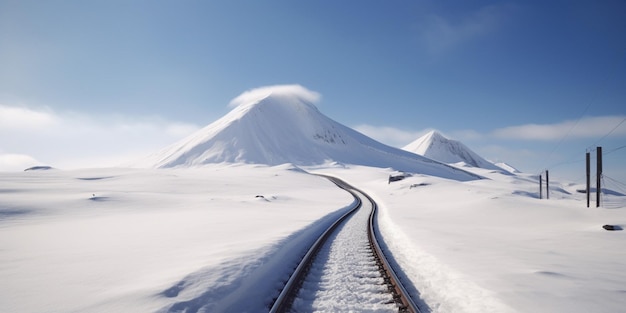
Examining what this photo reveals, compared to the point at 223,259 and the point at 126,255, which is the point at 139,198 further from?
the point at 223,259

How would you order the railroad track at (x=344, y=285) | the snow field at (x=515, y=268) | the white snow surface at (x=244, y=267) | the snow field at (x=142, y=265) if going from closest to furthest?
the snow field at (x=142, y=265)
the white snow surface at (x=244, y=267)
the railroad track at (x=344, y=285)
the snow field at (x=515, y=268)

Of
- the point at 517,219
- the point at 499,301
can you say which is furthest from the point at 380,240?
the point at 517,219

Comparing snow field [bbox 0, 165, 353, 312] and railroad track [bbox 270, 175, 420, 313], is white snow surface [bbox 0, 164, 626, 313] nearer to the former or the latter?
snow field [bbox 0, 165, 353, 312]

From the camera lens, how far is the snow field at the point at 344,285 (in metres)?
6.04

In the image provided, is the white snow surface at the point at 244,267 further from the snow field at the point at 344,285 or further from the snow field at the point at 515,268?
the snow field at the point at 344,285

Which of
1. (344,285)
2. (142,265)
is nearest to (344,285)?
(344,285)

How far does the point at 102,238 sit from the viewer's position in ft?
39.0

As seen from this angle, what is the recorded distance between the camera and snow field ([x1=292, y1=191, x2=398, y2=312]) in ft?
19.8

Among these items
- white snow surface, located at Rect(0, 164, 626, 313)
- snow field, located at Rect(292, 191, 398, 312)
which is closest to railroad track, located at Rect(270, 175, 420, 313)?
snow field, located at Rect(292, 191, 398, 312)

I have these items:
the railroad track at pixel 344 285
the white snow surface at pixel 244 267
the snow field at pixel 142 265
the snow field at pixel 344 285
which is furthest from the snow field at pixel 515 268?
the snow field at pixel 142 265

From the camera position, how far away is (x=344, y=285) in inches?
290

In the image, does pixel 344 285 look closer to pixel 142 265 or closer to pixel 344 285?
pixel 344 285

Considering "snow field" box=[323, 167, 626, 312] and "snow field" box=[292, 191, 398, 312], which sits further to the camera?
"snow field" box=[323, 167, 626, 312]

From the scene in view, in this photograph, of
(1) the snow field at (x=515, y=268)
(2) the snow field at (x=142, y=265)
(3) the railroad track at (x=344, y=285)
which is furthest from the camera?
(1) the snow field at (x=515, y=268)
